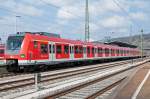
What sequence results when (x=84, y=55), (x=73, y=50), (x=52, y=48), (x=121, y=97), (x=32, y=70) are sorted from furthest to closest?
(x=84, y=55) → (x=73, y=50) → (x=52, y=48) → (x=32, y=70) → (x=121, y=97)

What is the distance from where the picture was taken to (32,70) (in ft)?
100

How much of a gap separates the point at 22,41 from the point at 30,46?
2.39 feet

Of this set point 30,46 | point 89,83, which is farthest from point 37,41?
point 89,83

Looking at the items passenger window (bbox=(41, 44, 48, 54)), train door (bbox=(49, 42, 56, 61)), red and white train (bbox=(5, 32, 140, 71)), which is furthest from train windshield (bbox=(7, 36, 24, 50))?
train door (bbox=(49, 42, 56, 61))

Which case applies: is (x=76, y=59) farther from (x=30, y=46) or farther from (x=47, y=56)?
(x=30, y=46)

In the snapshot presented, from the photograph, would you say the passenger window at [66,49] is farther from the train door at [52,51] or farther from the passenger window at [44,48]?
the passenger window at [44,48]

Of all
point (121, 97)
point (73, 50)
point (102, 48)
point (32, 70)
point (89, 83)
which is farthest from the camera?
point (102, 48)

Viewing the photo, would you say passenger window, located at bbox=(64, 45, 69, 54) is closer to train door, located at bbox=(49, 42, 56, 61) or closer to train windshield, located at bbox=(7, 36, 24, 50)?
train door, located at bbox=(49, 42, 56, 61)

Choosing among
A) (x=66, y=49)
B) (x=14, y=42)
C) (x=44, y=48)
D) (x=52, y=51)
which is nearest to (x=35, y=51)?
(x=44, y=48)

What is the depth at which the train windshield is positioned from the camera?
29.0m

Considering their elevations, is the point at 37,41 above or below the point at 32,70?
above

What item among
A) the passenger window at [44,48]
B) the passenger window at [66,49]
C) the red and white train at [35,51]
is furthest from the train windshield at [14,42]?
the passenger window at [66,49]

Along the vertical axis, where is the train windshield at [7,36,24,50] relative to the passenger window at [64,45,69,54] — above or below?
above

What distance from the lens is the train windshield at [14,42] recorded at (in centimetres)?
2902
